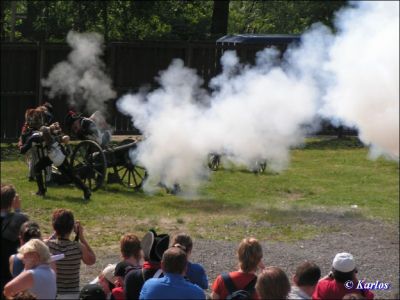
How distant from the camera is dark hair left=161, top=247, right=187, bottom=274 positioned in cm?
690

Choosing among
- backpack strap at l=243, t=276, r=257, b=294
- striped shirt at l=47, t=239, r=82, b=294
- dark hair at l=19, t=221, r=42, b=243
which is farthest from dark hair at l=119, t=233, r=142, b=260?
backpack strap at l=243, t=276, r=257, b=294

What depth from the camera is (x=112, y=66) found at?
21484 mm

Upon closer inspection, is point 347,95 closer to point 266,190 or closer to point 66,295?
point 266,190

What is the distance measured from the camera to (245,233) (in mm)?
13422

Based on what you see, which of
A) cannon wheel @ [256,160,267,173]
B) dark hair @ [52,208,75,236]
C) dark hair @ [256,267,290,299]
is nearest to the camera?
dark hair @ [256,267,290,299]

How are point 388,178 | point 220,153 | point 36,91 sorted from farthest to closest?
1. point 36,91
2. point 388,178
3. point 220,153

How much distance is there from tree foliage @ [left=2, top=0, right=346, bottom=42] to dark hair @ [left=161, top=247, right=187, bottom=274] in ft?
59.4

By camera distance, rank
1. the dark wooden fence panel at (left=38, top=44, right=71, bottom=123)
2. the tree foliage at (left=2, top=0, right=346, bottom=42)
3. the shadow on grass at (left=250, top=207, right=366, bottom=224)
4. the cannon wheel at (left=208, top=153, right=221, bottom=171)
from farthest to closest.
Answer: the tree foliage at (left=2, top=0, right=346, bottom=42) < the dark wooden fence panel at (left=38, top=44, right=71, bottom=123) < the cannon wheel at (left=208, top=153, right=221, bottom=171) < the shadow on grass at (left=250, top=207, right=366, bottom=224)

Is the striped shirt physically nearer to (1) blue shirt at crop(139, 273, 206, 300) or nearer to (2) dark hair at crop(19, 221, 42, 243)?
(2) dark hair at crop(19, 221, 42, 243)

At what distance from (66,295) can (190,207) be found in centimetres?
728

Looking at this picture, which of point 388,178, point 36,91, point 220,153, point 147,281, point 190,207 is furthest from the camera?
point 36,91

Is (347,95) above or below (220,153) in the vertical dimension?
above

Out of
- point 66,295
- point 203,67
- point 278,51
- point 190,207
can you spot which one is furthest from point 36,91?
point 66,295

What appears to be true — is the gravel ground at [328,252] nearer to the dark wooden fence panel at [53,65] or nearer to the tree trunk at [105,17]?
the dark wooden fence panel at [53,65]
